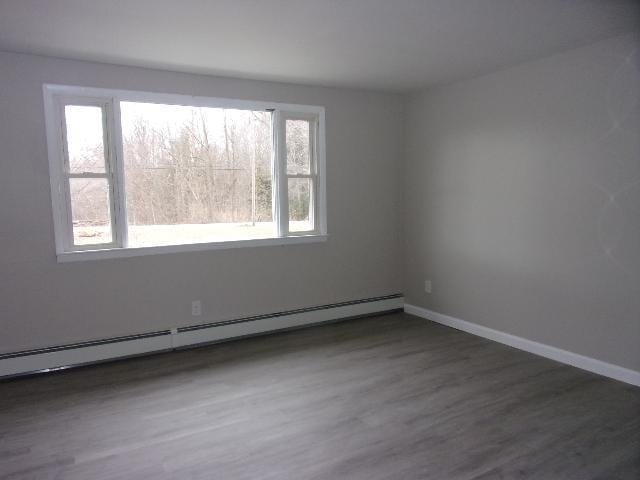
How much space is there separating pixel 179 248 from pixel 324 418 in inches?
74.9

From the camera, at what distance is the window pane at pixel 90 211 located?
3406mm

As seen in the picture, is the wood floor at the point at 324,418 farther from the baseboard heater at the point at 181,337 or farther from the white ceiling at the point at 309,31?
the white ceiling at the point at 309,31

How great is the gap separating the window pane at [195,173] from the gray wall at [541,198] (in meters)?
1.70

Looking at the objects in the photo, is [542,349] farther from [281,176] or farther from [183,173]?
[183,173]

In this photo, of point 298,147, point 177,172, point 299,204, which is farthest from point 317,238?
point 177,172

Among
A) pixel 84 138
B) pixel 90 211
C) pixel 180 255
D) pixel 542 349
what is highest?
pixel 84 138

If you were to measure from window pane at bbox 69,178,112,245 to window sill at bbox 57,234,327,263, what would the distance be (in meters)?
0.13

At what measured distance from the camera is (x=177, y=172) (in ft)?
12.4

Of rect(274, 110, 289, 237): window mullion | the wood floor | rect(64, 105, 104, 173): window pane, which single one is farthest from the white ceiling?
the wood floor

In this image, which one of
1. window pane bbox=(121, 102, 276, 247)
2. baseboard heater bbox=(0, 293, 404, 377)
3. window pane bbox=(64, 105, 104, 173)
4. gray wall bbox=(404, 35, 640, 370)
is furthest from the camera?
window pane bbox=(121, 102, 276, 247)

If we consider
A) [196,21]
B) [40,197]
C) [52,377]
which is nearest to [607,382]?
[196,21]

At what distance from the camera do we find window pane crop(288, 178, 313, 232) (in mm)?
4289

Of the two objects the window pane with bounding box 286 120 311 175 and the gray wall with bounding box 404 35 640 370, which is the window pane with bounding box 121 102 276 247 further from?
the gray wall with bounding box 404 35 640 370

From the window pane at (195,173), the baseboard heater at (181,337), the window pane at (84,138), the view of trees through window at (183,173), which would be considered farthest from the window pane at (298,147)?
the window pane at (84,138)
